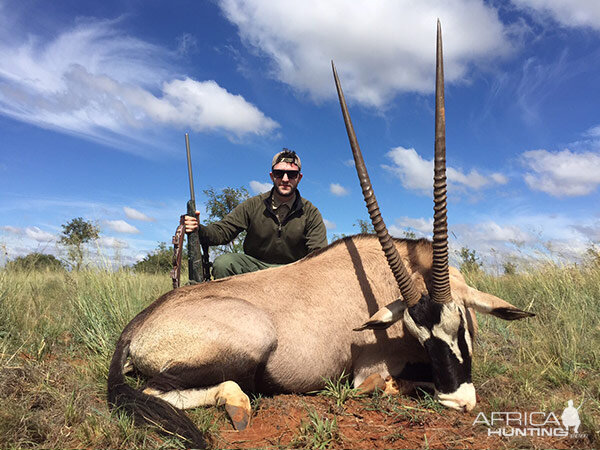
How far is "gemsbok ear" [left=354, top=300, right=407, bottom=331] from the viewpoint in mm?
3406

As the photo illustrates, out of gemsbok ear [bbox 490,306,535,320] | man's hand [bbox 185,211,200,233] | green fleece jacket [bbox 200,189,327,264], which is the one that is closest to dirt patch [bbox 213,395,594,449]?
gemsbok ear [bbox 490,306,535,320]

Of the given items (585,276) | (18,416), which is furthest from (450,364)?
(585,276)

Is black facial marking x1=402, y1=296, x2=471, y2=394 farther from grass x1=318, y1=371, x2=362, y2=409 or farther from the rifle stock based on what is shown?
the rifle stock

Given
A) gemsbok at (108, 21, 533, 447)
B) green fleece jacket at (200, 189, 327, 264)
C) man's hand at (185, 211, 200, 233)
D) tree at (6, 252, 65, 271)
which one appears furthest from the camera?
tree at (6, 252, 65, 271)

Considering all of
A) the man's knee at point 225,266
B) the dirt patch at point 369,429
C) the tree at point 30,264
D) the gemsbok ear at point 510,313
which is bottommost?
the dirt patch at point 369,429

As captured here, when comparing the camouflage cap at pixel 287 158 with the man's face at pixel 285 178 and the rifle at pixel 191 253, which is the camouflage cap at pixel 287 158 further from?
the rifle at pixel 191 253

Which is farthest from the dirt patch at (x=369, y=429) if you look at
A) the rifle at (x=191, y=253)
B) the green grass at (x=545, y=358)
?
the rifle at (x=191, y=253)

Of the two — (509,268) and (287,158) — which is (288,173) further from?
(509,268)

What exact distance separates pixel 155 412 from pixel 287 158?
157 inches

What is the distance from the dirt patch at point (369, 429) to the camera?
274 centimetres

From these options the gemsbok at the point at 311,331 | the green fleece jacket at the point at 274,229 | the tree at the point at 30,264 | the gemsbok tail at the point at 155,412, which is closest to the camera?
the gemsbok tail at the point at 155,412

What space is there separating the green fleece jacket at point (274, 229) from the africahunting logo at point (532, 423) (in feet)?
11.5

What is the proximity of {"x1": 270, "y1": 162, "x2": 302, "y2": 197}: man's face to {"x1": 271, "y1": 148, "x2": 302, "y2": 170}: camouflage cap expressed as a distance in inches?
2.7

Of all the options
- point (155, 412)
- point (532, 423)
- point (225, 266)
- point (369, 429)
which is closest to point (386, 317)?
point (369, 429)
